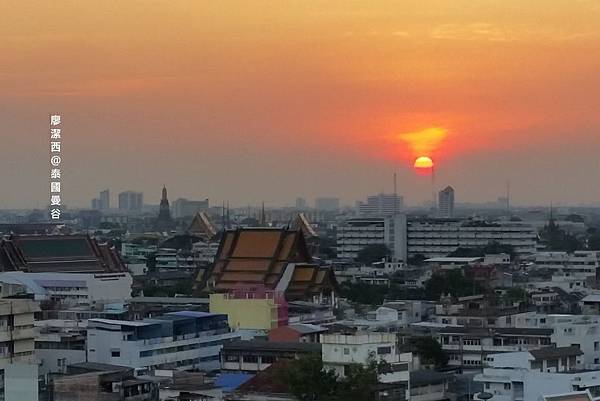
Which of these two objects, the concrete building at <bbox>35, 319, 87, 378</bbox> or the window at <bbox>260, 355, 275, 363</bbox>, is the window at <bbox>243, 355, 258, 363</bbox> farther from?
the concrete building at <bbox>35, 319, 87, 378</bbox>

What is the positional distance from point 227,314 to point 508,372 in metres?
14.4

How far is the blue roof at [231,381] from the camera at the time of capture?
30328mm

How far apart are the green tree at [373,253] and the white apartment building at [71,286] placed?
35282mm

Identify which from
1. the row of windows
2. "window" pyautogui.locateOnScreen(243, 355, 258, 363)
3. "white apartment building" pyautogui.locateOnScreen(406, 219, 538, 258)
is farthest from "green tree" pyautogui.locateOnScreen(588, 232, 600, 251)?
"window" pyautogui.locateOnScreen(243, 355, 258, 363)

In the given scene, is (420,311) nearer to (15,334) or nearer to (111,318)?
(111,318)

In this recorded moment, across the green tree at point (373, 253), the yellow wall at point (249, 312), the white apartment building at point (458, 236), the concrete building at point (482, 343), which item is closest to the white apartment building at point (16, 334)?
the yellow wall at point (249, 312)

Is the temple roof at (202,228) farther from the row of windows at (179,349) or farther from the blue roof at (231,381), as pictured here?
the blue roof at (231,381)

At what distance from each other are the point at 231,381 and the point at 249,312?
41.3ft

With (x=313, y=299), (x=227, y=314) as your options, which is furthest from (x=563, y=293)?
(x=227, y=314)

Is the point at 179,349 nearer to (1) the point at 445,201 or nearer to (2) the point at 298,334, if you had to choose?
(2) the point at 298,334

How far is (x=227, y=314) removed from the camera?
43750 mm

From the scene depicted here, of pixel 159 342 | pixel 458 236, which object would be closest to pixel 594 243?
pixel 458 236

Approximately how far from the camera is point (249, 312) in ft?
144

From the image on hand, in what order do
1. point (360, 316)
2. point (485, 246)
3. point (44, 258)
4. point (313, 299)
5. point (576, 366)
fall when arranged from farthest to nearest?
point (485, 246), point (44, 258), point (313, 299), point (360, 316), point (576, 366)
